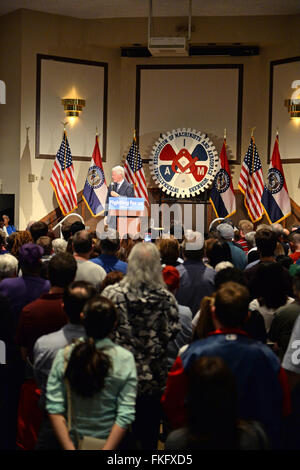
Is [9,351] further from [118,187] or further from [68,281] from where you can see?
[118,187]

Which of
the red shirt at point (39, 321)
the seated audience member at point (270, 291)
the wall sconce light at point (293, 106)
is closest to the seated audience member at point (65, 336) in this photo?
the red shirt at point (39, 321)

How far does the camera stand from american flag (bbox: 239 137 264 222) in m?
10.7

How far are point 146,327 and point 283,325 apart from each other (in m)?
0.70

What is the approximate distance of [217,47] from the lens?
1119 cm

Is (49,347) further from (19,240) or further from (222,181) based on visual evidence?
(222,181)

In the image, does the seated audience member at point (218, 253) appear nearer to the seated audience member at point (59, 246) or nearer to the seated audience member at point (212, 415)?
the seated audience member at point (59, 246)

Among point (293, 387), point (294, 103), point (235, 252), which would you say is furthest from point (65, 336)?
point (294, 103)

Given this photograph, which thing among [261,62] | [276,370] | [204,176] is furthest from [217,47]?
[276,370]

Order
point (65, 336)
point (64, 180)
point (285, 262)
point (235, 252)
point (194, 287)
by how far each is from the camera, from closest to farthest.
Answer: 1. point (65, 336)
2. point (194, 287)
3. point (285, 262)
4. point (235, 252)
5. point (64, 180)

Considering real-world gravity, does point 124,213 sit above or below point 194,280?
above

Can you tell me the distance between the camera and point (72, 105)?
1083cm

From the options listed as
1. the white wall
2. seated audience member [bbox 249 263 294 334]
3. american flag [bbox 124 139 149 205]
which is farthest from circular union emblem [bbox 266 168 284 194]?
seated audience member [bbox 249 263 294 334]

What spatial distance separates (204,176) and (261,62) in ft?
7.53

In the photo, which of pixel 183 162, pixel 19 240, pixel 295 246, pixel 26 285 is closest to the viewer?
pixel 26 285
